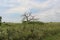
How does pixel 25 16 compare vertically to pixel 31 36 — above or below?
above

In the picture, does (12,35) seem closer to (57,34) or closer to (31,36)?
(31,36)

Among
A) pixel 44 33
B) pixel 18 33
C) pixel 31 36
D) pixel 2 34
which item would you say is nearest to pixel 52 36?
pixel 44 33

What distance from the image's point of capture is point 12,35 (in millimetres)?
26328

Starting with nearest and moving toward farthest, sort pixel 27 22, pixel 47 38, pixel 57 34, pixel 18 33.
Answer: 1. pixel 18 33
2. pixel 47 38
3. pixel 57 34
4. pixel 27 22

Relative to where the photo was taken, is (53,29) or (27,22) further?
(27,22)

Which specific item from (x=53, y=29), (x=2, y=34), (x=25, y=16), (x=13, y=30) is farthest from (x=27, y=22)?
(x=2, y=34)

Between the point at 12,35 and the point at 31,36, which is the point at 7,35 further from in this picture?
the point at 31,36

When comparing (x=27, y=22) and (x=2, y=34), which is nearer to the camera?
(x=2, y=34)

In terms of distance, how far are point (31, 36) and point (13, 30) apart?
8.41ft

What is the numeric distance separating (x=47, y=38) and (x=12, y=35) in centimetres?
522

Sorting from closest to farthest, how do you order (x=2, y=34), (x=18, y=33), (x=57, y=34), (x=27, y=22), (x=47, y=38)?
(x=2, y=34) < (x=18, y=33) < (x=47, y=38) < (x=57, y=34) < (x=27, y=22)

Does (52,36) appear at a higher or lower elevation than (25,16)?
lower

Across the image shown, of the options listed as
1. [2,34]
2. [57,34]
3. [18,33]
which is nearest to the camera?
[2,34]

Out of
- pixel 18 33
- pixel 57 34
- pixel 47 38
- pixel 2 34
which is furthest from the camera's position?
pixel 57 34
